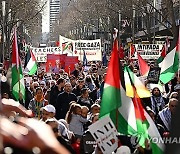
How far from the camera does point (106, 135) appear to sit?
5.48 metres

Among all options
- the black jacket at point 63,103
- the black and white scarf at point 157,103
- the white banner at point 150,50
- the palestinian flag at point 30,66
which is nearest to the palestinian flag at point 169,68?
the black and white scarf at point 157,103

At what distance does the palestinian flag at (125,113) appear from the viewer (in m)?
5.29

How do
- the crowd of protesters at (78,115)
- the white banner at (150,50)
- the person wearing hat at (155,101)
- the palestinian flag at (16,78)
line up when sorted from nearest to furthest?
the crowd of protesters at (78,115) < the palestinian flag at (16,78) < the person wearing hat at (155,101) < the white banner at (150,50)

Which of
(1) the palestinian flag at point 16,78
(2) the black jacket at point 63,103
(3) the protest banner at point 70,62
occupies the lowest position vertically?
(2) the black jacket at point 63,103

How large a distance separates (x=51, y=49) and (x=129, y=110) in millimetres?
21464

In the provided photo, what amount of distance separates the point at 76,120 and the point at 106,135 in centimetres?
242

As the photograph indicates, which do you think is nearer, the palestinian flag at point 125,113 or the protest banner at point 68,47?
the palestinian flag at point 125,113

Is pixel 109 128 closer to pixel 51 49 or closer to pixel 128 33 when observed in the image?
pixel 51 49

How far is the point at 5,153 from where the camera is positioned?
137 cm

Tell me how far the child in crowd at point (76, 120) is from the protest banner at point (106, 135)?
229 cm

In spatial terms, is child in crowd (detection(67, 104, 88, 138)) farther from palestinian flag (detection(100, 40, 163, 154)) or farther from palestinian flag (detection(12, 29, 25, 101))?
palestinian flag (detection(100, 40, 163, 154))

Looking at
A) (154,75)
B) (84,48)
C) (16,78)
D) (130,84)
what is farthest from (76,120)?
(84,48)

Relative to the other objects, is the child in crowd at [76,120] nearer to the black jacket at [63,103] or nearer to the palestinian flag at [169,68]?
the black jacket at [63,103]

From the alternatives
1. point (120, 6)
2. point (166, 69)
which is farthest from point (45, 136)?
point (120, 6)
